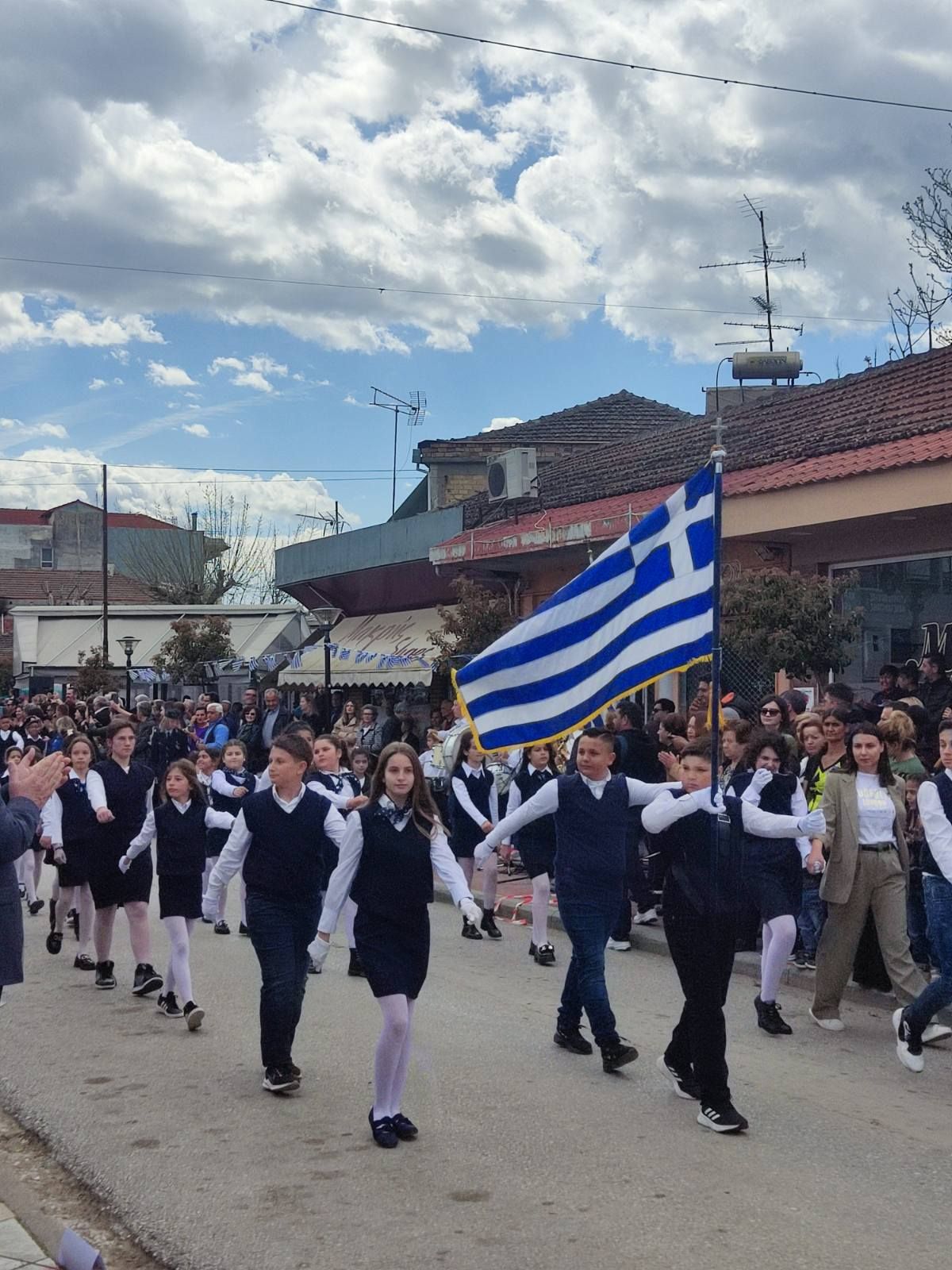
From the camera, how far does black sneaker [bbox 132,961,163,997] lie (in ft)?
30.5

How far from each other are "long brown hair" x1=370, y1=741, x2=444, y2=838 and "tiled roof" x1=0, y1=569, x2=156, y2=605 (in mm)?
61528

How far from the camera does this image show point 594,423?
117ft

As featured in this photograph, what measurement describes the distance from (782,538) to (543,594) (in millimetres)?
5852

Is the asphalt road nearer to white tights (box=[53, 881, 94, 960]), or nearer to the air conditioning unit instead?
white tights (box=[53, 881, 94, 960])

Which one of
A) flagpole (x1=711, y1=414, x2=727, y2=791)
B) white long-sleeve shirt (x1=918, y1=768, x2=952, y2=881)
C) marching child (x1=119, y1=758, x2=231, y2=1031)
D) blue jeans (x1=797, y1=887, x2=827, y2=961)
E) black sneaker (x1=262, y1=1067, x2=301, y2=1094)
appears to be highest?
flagpole (x1=711, y1=414, x2=727, y2=791)

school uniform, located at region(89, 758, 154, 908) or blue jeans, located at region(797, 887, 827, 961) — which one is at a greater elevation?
school uniform, located at region(89, 758, 154, 908)

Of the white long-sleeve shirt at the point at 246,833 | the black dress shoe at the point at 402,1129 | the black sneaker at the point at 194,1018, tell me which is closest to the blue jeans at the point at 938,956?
the black dress shoe at the point at 402,1129

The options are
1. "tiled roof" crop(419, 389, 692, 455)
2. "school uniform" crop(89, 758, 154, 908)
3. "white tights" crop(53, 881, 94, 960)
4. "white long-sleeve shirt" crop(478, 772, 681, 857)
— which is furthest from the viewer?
"tiled roof" crop(419, 389, 692, 455)

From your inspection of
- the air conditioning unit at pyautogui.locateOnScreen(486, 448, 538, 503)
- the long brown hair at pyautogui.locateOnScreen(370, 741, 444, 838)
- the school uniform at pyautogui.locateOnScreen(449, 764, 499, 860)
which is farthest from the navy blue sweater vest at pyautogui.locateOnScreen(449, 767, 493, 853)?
the air conditioning unit at pyautogui.locateOnScreen(486, 448, 538, 503)

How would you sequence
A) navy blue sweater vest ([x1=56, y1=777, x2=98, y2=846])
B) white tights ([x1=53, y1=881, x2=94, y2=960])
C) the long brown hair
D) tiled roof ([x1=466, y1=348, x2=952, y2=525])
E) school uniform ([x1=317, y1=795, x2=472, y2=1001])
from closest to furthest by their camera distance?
school uniform ([x1=317, y1=795, x2=472, y2=1001])
the long brown hair
navy blue sweater vest ([x1=56, y1=777, x2=98, y2=846])
white tights ([x1=53, y1=881, x2=94, y2=960])
tiled roof ([x1=466, y1=348, x2=952, y2=525])

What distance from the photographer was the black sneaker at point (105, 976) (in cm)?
961

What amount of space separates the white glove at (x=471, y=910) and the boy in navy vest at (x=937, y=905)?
7.89 feet

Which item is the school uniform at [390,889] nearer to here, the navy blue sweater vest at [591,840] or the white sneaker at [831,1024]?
the navy blue sweater vest at [591,840]

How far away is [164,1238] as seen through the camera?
4980 mm
